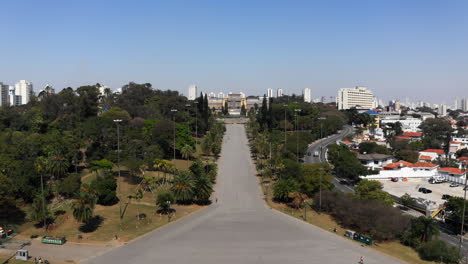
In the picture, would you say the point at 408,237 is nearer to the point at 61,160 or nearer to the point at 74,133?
the point at 61,160

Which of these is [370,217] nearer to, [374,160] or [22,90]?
[374,160]

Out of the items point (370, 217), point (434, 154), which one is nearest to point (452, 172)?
point (434, 154)

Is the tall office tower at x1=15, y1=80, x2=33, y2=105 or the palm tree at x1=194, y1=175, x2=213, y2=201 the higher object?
the tall office tower at x1=15, y1=80, x2=33, y2=105

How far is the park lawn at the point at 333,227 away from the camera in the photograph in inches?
1008

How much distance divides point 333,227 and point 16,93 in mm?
148807

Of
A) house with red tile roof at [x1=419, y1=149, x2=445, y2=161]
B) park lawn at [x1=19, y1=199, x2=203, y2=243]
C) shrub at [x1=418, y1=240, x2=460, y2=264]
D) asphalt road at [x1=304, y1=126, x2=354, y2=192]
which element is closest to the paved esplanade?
park lawn at [x1=19, y1=199, x2=203, y2=243]

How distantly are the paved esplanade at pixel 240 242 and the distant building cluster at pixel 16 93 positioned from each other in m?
125

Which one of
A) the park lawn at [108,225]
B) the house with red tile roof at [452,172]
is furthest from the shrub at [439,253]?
the house with red tile roof at [452,172]

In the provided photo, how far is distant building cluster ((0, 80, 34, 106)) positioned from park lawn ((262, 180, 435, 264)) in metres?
125

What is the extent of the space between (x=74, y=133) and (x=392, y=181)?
44.1 m

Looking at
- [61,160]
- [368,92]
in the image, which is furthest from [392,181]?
[368,92]

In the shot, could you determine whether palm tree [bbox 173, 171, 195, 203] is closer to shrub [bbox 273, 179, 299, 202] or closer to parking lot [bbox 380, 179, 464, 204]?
shrub [bbox 273, 179, 299, 202]

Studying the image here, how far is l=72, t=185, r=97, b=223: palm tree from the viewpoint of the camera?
92.3ft

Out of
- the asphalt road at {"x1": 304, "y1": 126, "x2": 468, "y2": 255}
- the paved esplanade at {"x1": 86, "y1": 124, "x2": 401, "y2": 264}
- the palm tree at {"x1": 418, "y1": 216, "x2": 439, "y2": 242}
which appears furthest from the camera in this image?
the asphalt road at {"x1": 304, "y1": 126, "x2": 468, "y2": 255}
